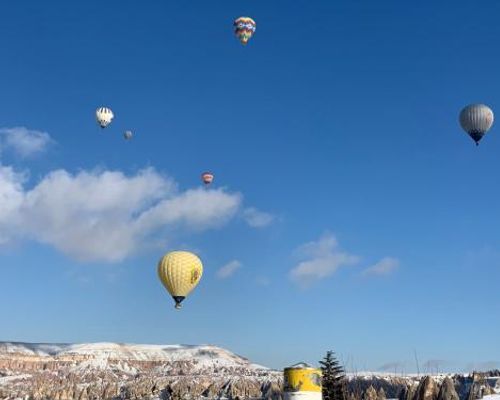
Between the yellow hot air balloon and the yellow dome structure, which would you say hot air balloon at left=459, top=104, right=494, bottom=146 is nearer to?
the yellow hot air balloon

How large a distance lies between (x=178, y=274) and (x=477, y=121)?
157 ft

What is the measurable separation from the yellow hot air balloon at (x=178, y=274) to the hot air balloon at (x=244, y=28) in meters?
32.9

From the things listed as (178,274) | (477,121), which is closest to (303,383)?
(178,274)

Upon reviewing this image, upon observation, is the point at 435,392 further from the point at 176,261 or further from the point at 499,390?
the point at 176,261

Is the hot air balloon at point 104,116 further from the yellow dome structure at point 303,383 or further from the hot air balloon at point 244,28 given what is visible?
the yellow dome structure at point 303,383

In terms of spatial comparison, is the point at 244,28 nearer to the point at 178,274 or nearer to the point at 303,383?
the point at 178,274

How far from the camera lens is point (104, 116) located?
117 metres

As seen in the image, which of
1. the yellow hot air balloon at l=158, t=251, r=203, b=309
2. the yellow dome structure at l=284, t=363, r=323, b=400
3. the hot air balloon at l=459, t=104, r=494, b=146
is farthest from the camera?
the hot air balloon at l=459, t=104, r=494, b=146

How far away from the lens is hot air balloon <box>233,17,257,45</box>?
9425 cm

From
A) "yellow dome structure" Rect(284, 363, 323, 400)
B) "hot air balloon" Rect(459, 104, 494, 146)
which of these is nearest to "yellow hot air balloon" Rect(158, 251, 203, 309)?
"yellow dome structure" Rect(284, 363, 323, 400)

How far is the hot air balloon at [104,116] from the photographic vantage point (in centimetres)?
11644

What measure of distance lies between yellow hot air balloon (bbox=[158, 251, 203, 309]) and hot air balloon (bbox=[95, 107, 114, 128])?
41.4m

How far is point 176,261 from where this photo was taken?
3273 inches

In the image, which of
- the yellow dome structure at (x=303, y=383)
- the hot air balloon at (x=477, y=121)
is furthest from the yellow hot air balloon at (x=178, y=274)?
the hot air balloon at (x=477, y=121)
